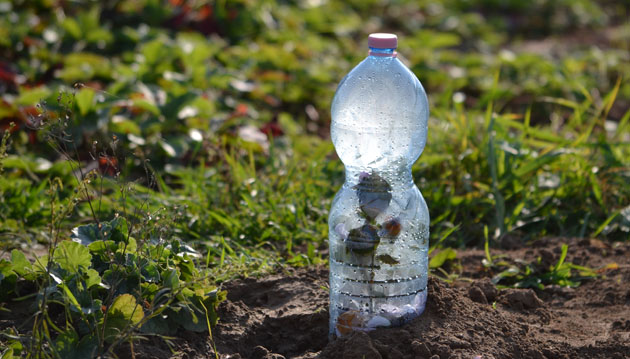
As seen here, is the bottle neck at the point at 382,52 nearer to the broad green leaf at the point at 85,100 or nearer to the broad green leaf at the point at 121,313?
the broad green leaf at the point at 121,313

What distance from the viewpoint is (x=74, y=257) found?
2.38m

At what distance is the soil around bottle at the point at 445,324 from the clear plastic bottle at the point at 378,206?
0.10m

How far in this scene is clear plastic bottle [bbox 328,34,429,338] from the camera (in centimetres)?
247

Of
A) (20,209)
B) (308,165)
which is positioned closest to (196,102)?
(308,165)

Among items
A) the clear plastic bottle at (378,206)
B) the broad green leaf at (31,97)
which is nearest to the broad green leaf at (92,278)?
the clear plastic bottle at (378,206)

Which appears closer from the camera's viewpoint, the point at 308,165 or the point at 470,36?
the point at 308,165

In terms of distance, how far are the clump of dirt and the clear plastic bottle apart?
97 millimetres

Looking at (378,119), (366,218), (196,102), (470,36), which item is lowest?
(470,36)

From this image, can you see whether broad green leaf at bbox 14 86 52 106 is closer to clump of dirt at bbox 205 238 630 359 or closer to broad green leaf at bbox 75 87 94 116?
broad green leaf at bbox 75 87 94 116

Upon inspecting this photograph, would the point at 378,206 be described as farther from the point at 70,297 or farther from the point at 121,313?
the point at 70,297

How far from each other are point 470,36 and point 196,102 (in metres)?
4.14

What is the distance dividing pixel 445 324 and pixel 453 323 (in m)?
0.03

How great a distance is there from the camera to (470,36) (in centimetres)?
788

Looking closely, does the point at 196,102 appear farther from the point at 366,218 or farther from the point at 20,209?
the point at 366,218
